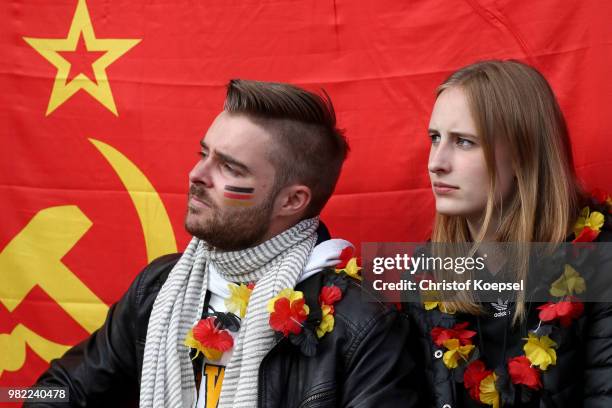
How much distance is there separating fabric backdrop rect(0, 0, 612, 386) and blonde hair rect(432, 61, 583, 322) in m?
0.56

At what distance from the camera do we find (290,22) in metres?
3.12

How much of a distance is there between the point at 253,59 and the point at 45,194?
0.93m

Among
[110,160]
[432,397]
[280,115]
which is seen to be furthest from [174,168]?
[432,397]

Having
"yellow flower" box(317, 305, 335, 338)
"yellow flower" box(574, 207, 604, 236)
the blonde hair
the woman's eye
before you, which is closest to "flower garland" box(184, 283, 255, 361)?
"yellow flower" box(317, 305, 335, 338)

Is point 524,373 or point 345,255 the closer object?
point 524,373

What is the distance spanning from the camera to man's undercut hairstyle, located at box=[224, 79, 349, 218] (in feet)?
8.43

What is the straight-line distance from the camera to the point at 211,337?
2.45m

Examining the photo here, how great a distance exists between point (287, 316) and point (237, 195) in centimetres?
39

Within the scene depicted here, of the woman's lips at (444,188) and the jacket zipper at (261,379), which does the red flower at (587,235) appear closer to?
the woman's lips at (444,188)

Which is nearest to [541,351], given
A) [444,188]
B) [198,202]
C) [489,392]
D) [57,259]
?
[489,392]

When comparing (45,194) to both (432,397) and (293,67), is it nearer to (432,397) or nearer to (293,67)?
(293,67)

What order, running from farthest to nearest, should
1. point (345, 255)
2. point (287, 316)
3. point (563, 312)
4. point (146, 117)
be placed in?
point (146, 117)
point (345, 255)
point (287, 316)
point (563, 312)

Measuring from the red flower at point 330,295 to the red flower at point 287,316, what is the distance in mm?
90

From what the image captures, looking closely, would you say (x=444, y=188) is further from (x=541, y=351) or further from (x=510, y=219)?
(x=541, y=351)
